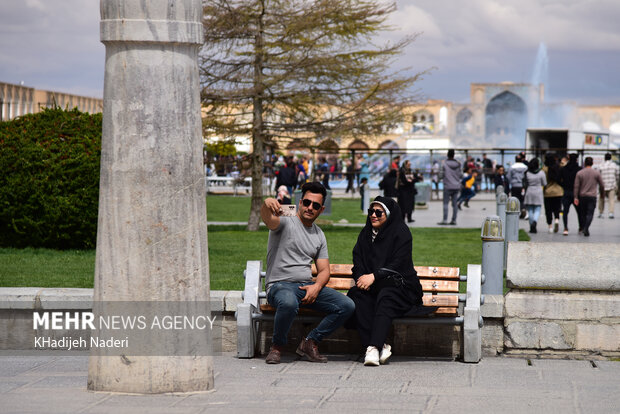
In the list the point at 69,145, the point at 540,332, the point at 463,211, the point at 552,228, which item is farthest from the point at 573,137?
the point at 540,332

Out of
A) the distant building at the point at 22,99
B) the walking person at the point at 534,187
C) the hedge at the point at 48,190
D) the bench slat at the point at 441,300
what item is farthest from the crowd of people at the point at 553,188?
the distant building at the point at 22,99

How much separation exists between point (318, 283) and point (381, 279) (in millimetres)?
470

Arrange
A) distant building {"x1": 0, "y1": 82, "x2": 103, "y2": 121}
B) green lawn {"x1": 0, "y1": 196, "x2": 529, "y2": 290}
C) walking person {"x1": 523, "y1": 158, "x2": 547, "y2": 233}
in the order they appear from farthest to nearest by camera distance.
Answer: distant building {"x1": 0, "y1": 82, "x2": 103, "y2": 121} → walking person {"x1": 523, "y1": 158, "x2": 547, "y2": 233} → green lawn {"x1": 0, "y1": 196, "x2": 529, "y2": 290}

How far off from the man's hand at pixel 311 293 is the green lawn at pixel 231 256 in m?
2.81

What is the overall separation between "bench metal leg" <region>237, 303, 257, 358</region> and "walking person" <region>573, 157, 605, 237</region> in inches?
471

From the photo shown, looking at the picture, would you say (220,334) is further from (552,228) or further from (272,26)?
(552,228)

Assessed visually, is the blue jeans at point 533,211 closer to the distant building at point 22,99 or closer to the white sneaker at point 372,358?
the white sneaker at point 372,358

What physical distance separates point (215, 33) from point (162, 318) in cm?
1328

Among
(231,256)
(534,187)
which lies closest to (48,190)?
(231,256)

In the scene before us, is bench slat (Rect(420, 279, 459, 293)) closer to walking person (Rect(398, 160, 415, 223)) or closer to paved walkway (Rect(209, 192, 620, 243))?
paved walkway (Rect(209, 192, 620, 243))

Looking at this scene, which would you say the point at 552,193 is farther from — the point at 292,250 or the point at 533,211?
the point at 292,250

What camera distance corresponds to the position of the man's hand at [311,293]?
6684mm

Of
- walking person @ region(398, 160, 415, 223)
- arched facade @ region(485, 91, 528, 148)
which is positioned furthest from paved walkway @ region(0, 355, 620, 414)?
arched facade @ region(485, 91, 528, 148)

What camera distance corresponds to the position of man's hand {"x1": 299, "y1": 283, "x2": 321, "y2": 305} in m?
6.68
